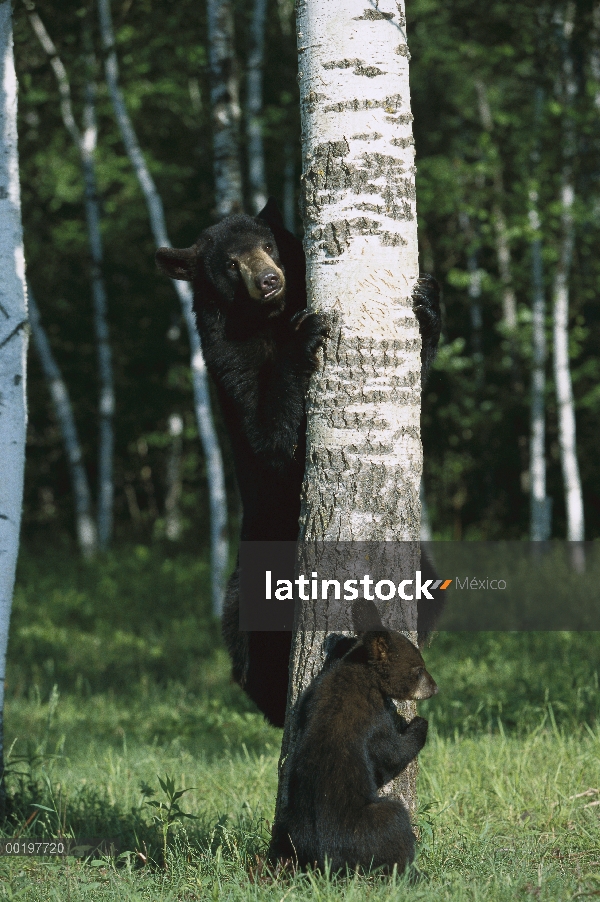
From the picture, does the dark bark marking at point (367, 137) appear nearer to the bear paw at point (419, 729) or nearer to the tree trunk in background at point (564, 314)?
the bear paw at point (419, 729)

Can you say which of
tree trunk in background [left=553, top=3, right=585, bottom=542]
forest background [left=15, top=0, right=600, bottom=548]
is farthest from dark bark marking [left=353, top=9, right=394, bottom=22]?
tree trunk in background [left=553, top=3, right=585, bottom=542]

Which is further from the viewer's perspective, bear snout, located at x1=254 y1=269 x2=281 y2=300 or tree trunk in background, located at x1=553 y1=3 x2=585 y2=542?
tree trunk in background, located at x1=553 y1=3 x2=585 y2=542

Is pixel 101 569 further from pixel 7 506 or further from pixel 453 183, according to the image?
pixel 7 506

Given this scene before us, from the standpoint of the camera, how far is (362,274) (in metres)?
3.59

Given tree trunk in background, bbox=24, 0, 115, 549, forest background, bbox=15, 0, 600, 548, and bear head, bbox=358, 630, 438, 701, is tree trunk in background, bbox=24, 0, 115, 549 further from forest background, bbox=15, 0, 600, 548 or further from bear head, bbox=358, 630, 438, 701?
bear head, bbox=358, 630, 438, 701

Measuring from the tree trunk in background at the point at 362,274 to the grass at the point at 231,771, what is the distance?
57 cm

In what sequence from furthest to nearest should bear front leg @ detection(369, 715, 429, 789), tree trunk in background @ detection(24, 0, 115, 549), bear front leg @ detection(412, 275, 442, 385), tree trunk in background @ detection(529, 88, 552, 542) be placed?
1. tree trunk in background @ detection(24, 0, 115, 549)
2. tree trunk in background @ detection(529, 88, 552, 542)
3. bear front leg @ detection(412, 275, 442, 385)
4. bear front leg @ detection(369, 715, 429, 789)

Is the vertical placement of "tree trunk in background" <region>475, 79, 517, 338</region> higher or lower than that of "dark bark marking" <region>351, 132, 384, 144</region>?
higher

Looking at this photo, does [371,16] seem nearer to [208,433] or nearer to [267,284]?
[267,284]

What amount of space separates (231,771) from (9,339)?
2.65m

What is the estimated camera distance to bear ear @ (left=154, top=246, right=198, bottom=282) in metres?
5.00

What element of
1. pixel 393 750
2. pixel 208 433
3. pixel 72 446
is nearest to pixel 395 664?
pixel 393 750

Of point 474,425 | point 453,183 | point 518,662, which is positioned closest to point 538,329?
point 453,183

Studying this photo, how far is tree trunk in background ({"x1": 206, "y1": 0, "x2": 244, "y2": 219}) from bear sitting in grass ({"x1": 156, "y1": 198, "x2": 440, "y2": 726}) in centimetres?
501
